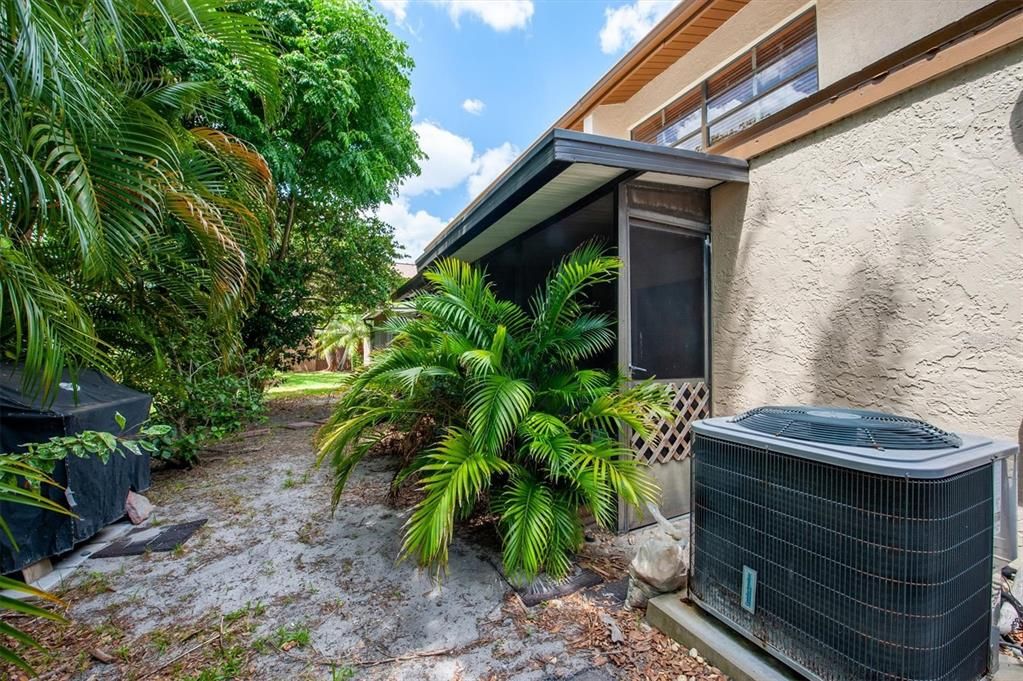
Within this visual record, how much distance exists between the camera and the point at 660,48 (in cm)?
524

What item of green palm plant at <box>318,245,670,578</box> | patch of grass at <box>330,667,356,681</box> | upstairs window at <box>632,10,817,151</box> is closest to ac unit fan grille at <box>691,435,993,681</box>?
green palm plant at <box>318,245,670,578</box>

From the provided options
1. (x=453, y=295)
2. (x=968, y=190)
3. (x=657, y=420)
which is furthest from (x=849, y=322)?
(x=453, y=295)

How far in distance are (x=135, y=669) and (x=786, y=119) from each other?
5459 millimetres

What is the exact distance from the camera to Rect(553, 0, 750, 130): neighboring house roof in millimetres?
4645

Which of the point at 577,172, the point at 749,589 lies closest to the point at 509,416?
the point at 749,589

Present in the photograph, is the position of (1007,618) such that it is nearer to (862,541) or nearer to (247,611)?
(862,541)

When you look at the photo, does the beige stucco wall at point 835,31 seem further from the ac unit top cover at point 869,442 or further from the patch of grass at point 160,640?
the patch of grass at point 160,640

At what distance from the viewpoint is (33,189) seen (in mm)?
2365

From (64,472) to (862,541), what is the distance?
15.8 feet

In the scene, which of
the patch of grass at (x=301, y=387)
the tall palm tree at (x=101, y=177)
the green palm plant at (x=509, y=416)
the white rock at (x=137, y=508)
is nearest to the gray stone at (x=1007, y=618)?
the green palm plant at (x=509, y=416)

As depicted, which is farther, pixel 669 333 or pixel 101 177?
pixel 669 333

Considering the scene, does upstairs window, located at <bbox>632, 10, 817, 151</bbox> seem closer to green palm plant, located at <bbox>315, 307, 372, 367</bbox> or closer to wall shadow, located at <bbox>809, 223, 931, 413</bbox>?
wall shadow, located at <bbox>809, 223, 931, 413</bbox>

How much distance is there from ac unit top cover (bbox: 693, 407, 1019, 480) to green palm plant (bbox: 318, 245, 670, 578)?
0.90 m

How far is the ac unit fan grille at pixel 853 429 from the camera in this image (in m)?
1.64
